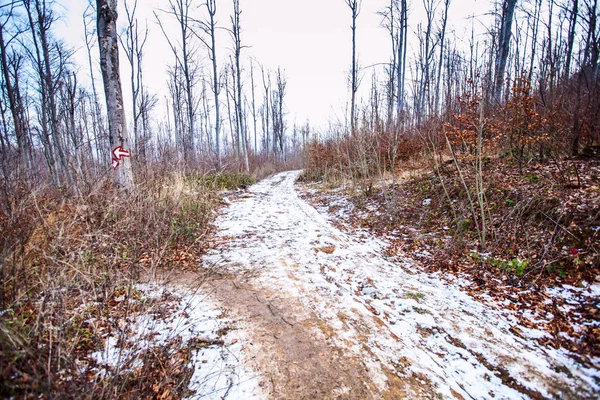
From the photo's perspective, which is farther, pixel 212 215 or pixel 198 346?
pixel 212 215

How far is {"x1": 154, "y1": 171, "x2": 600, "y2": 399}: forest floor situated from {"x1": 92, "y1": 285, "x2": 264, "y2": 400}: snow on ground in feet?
0.06

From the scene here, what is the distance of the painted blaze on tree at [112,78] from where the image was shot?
15.4ft

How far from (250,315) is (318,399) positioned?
1.06 m

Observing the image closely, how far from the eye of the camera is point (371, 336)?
2.26m

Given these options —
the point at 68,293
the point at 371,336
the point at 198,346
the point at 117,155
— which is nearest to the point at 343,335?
the point at 371,336

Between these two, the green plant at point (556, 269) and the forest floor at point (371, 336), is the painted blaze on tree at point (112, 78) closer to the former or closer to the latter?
the forest floor at point (371, 336)

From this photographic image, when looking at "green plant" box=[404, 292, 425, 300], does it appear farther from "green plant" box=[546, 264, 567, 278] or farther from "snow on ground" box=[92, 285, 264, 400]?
"snow on ground" box=[92, 285, 264, 400]

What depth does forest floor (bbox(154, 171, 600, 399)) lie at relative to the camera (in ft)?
5.84

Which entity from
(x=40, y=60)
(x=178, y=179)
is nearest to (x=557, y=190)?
(x=178, y=179)

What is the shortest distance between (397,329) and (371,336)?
13.5 inches

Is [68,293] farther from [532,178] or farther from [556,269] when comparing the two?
[532,178]

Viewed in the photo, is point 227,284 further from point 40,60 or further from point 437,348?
point 40,60

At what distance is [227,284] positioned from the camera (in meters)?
3.12

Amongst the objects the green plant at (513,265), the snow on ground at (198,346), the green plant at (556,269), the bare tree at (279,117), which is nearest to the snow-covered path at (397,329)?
the snow on ground at (198,346)
